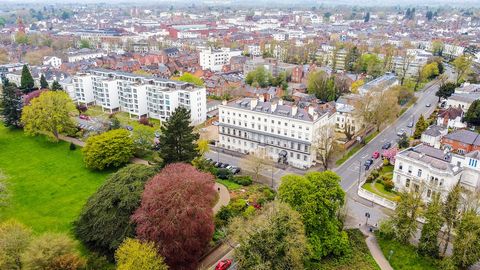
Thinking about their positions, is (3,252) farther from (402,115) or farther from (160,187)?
(402,115)

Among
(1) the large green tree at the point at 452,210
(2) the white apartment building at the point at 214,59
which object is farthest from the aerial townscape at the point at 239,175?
(2) the white apartment building at the point at 214,59

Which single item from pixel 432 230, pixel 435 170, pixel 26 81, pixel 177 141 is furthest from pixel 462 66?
pixel 26 81

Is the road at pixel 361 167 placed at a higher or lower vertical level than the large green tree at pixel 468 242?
lower

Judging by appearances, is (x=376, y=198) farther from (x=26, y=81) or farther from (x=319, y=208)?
(x=26, y=81)

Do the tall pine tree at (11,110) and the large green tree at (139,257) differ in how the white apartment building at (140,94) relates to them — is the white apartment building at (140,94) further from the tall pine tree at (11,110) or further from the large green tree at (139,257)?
the large green tree at (139,257)

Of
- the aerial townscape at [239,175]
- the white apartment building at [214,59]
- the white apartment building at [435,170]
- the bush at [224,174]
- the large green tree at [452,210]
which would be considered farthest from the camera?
the white apartment building at [214,59]

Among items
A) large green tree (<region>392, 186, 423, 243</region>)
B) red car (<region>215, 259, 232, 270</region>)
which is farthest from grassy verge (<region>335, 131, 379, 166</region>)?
red car (<region>215, 259, 232, 270</region>)

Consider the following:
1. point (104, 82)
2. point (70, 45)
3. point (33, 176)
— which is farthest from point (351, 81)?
point (70, 45)
